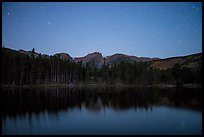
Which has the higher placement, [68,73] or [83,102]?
[68,73]

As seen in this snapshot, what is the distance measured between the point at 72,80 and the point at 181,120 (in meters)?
113

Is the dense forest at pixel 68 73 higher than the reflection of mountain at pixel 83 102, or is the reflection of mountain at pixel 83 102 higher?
the dense forest at pixel 68 73

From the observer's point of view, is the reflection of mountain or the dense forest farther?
the dense forest

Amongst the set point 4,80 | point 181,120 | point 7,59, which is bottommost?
point 181,120

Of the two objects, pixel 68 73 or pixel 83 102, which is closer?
pixel 83 102

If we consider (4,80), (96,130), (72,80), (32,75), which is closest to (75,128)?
(96,130)

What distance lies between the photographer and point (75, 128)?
2252 centimetres

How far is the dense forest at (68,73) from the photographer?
95625mm

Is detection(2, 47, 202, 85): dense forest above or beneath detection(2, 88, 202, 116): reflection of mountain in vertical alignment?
above

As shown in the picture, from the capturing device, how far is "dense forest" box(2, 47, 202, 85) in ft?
314

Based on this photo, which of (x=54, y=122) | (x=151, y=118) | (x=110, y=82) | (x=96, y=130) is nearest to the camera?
(x=96, y=130)

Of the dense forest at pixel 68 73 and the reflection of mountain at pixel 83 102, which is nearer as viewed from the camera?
the reflection of mountain at pixel 83 102

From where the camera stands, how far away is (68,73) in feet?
437

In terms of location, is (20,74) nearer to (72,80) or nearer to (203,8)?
(72,80)
